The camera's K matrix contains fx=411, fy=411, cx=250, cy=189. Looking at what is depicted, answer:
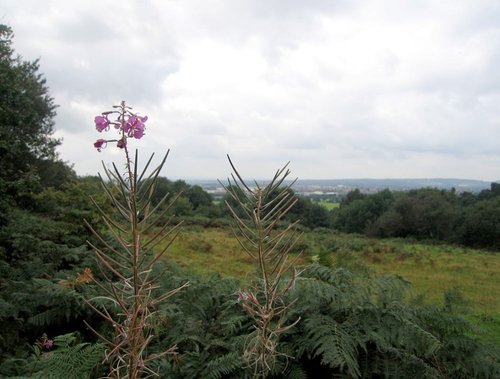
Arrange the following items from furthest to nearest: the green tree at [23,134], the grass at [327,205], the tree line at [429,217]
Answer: the grass at [327,205]
the tree line at [429,217]
the green tree at [23,134]

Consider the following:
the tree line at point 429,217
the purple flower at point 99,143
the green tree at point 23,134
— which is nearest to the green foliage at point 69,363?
the purple flower at point 99,143

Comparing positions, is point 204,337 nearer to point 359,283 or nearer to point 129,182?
point 359,283

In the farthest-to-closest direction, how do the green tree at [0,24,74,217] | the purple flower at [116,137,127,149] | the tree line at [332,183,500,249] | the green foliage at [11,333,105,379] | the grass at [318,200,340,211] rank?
the grass at [318,200,340,211] < the tree line at [332,183,500,249] < the green tree at [0,24,74,217] < the green foliage at [11,333,105,379] < the purple flower at [116,137,127,149]

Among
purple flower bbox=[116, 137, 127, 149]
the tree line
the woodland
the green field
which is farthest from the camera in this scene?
the tree line

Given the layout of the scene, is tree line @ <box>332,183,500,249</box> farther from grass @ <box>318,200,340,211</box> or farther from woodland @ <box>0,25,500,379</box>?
woodland @ <box>0,25,500,379</box>

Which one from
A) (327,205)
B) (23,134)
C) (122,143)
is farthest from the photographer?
(327,205)

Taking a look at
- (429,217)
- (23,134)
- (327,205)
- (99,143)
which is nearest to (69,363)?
(99,143)

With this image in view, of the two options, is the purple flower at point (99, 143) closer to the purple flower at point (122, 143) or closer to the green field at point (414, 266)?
the purple flower at point (122, 143)

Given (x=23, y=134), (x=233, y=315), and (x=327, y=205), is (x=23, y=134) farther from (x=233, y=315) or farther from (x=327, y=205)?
(x=327, y=205)

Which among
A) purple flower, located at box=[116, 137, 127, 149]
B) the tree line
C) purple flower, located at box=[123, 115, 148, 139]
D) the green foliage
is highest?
purple flower, located at box=[123, 115, 148, 139]

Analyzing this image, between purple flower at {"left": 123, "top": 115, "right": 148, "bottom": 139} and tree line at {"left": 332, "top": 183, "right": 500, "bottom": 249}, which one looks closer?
purple flower at {"left": 123, "top": 115, "right": 148, "bottom": 139}

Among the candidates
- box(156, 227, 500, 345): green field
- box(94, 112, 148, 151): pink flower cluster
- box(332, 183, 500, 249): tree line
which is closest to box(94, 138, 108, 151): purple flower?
box(94, 112, 148, 151): pink flower cluster

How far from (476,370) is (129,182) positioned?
303 cm

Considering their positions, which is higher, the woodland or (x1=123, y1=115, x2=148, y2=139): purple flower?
(x1=123, y1=115, x2=148, y2=139): purple flower
